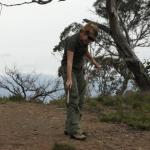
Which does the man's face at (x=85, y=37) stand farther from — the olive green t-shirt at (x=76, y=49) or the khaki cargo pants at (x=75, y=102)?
the khaki cargo pants at (x=75, y=102)

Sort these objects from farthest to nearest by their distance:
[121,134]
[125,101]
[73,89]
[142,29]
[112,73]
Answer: [142,29] < [112,73] < [125,101] < [121,134] < [73,89]

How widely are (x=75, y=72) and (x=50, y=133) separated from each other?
95cm

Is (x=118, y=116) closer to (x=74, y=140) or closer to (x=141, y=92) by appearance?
(x=74, y=140)

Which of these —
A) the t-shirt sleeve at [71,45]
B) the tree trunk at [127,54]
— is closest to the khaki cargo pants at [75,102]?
the t-shirt sleeve at [71,45]

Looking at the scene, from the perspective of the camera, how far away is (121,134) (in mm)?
7938

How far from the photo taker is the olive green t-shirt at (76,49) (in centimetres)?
705

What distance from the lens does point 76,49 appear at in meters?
7.14

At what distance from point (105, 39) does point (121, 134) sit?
1604 centimetres

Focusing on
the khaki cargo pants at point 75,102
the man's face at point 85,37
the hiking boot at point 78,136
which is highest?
the man's face at point 85,37

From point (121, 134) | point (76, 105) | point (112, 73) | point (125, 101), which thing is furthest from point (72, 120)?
point (112, 73)

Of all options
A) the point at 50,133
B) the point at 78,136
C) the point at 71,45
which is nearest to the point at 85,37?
the point at 71,45

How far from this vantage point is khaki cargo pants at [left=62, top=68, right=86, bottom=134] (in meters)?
7.13

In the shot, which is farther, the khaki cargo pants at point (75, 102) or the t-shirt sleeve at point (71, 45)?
the khaki cargo pants at point (75, 102)

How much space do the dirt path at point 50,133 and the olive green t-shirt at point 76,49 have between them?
36.4 inches
